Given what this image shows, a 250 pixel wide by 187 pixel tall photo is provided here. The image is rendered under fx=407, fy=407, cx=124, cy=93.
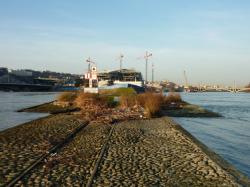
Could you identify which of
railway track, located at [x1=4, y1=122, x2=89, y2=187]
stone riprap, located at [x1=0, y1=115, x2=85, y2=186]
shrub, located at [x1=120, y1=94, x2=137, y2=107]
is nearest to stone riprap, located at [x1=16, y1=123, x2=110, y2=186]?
railway track, located at [x1=4, y1=122, x2=89, y2=187]

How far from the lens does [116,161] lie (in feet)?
43.8

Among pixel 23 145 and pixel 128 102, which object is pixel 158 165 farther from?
pixel 128 102

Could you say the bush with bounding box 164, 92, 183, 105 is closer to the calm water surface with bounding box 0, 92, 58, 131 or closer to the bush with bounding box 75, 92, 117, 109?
the bush with bounding box 75, 92, 117, 109

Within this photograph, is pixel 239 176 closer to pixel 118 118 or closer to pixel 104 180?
pixel 104 180

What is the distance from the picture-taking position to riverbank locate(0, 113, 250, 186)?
10.9m

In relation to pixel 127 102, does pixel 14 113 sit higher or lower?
lower

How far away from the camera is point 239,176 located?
12.2 metres

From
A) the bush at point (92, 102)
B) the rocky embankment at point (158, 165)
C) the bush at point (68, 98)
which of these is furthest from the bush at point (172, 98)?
the rocky embankment at point (158, 165)

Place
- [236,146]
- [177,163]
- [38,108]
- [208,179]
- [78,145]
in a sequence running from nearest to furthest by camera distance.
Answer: [208,179], [177,163], [78,145], [236,146], [38,108]

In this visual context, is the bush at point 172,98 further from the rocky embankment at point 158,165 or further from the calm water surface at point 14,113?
the rocky embankment at point 158,165

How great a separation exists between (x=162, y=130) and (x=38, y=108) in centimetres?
2283

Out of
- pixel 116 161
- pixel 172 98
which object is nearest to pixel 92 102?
pixel 172 98

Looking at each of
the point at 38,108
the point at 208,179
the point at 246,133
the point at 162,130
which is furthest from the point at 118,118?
the point at 208,179

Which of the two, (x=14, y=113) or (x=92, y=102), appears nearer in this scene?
(x=92, y=102)
